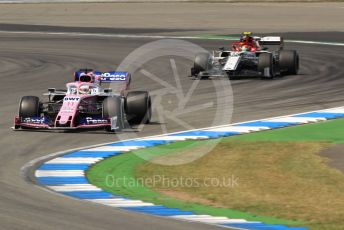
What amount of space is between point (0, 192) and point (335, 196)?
4943mm

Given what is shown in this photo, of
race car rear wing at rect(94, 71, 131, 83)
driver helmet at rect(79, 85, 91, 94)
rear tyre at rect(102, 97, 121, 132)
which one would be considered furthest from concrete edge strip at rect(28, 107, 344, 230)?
driver helmet at rect(79, 85, 91, 94)

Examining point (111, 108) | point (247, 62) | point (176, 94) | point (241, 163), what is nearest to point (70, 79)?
point (176, 94)

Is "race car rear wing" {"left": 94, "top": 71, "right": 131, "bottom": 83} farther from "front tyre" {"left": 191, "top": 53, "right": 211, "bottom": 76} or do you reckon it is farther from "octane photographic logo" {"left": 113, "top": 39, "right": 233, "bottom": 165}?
"front tyre" {"left": 191, "top": 53, "right": 211, "bottom": 76}

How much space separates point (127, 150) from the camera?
1988cm

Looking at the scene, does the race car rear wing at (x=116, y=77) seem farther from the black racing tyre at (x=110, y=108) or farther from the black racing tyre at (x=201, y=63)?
the black racing tyre at (x=201, y=63)

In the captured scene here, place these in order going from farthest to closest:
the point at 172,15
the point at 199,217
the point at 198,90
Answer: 1. the point at 172,15
2. the point at 198,90
3. the point at 199,217

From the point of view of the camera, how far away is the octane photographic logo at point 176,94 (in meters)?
20.8

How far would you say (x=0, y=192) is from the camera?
15.2 meters

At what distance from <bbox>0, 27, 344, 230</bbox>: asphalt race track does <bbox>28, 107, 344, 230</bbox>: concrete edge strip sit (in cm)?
43

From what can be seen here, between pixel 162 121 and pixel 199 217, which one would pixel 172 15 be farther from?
pixel 199 217

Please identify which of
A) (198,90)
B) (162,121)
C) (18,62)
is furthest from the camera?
(18,62)

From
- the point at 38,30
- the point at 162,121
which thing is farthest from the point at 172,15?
the point at 162,121

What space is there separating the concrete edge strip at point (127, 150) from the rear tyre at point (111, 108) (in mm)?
1115

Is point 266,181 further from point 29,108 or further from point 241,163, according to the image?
point 29,108
